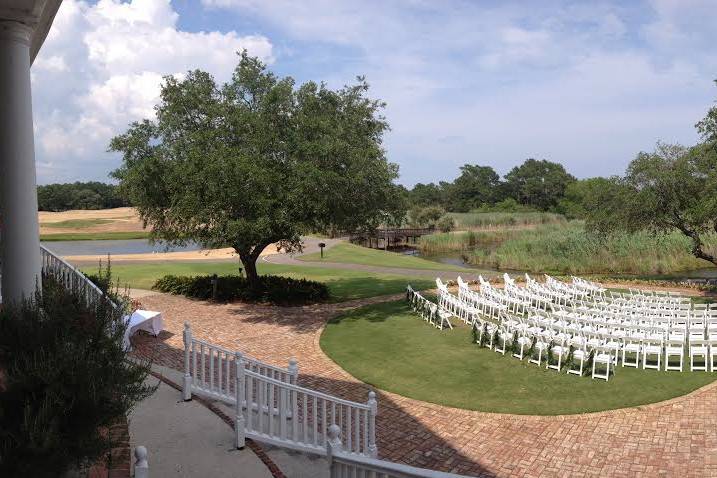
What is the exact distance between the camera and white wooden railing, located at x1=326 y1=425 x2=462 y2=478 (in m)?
4.20

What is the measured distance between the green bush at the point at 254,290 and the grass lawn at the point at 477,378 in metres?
5.84

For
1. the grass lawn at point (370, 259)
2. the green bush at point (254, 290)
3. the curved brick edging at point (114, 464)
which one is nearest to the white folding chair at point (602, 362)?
the curved brick edging at point (114, 464)

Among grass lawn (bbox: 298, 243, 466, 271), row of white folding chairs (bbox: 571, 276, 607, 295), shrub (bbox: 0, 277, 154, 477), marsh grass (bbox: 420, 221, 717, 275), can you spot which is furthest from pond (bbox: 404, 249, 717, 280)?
shrub (bbox: 0, 277, 154, 477)

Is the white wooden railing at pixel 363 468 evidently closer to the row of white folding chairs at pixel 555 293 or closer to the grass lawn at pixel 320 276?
the row of white folding chairs at pixel 555 293

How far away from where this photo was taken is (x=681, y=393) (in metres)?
10.3

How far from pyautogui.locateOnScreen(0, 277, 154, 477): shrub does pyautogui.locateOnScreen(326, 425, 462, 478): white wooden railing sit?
215 centimetres

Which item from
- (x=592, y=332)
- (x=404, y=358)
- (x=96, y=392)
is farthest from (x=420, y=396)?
(x=96, y=392)

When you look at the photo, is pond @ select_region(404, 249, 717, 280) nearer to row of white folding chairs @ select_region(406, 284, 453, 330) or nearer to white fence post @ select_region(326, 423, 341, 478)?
row of white folding chairs @ select_region(406, 284, 453, 330)

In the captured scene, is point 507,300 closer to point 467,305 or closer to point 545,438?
point 467,305

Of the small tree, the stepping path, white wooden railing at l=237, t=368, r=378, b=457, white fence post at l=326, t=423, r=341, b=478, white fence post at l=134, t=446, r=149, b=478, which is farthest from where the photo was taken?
the small tree

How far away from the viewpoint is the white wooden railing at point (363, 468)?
13.8 feet

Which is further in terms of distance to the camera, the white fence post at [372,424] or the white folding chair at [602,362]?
the white folding chair at [602,362]

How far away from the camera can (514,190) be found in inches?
5477

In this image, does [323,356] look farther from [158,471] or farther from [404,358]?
[158,471]
